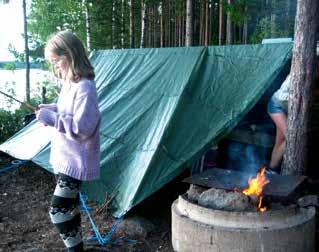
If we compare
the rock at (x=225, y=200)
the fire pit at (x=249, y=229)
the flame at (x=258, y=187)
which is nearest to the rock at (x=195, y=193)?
the rock at (x=225, y=200)

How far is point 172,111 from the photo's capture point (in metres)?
4.48

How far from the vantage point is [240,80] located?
4.46 meters

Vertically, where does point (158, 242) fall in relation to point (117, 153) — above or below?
below

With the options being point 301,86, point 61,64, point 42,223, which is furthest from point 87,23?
point 61,64

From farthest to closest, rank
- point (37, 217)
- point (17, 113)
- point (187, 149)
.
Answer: point (17, 113) < point (37, 217) < point (187, 149)

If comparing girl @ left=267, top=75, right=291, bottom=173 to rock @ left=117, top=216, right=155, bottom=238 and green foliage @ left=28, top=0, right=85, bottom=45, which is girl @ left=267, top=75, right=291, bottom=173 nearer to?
rock @ left=117, top=216, right=155, bottom=238

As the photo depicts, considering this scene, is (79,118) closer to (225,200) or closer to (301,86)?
(225,200)

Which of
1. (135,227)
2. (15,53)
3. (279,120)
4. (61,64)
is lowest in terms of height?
(135,227)

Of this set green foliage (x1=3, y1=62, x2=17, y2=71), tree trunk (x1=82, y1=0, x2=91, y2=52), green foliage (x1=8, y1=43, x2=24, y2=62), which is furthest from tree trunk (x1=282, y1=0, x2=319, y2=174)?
green foliage (x1=8, y1=43, x2=24, y2=62)

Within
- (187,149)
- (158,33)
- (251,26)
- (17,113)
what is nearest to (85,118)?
(187,149)

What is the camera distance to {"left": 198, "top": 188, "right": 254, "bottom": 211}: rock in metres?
3.25

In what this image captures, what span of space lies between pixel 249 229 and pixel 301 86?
1561 millimetres

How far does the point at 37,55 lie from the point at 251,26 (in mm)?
7809

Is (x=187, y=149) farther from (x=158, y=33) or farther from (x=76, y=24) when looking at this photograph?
(x=158, y=33)
